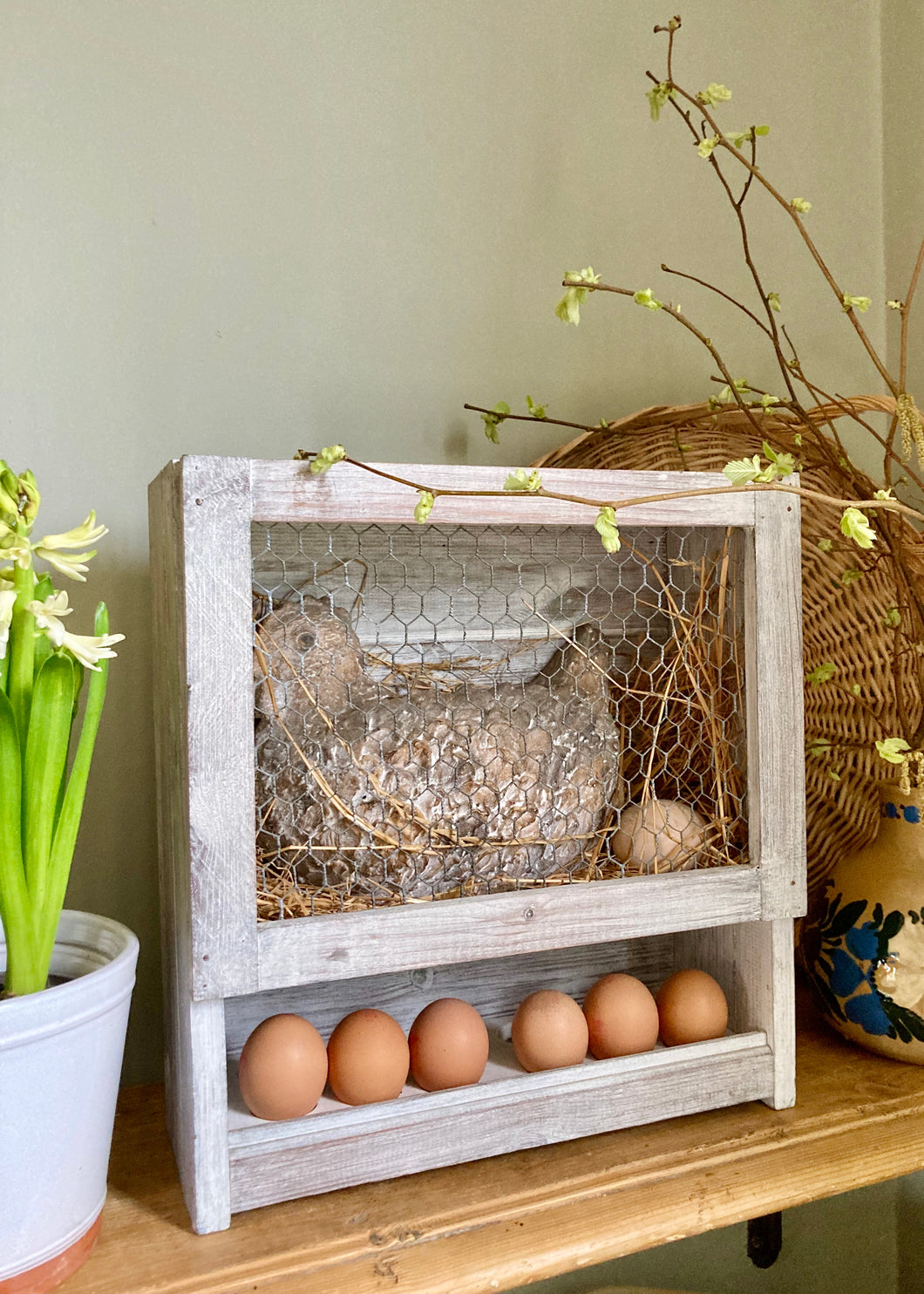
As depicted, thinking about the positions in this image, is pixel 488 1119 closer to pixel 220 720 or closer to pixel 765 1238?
pixel 220 720

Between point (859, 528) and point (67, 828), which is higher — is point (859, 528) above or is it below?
above

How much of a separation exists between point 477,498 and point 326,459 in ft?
0.44

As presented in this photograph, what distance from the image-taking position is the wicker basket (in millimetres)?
1056

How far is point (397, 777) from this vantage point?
0.79m

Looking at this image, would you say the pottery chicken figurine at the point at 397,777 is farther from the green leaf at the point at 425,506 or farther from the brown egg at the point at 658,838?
the green leaf at the point at 425,506

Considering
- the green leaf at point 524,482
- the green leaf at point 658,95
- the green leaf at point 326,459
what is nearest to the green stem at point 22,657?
the green leaf at point 326,459

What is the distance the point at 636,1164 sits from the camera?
2.62 feet

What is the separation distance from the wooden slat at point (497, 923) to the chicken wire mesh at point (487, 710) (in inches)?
1.2

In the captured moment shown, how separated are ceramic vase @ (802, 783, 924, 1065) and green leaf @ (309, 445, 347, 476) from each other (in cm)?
66

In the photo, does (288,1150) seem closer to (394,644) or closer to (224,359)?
(394,644)

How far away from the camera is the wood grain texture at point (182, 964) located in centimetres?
71

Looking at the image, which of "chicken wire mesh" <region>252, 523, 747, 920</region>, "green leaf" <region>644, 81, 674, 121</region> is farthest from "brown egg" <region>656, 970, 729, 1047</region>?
"green leaf" <region>644, 81, 674, 121</region>

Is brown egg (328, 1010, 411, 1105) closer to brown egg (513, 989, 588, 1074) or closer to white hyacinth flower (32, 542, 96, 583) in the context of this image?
brown egg (513, 989, 588, 1074)

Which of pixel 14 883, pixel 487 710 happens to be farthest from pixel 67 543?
pixel 487 710
